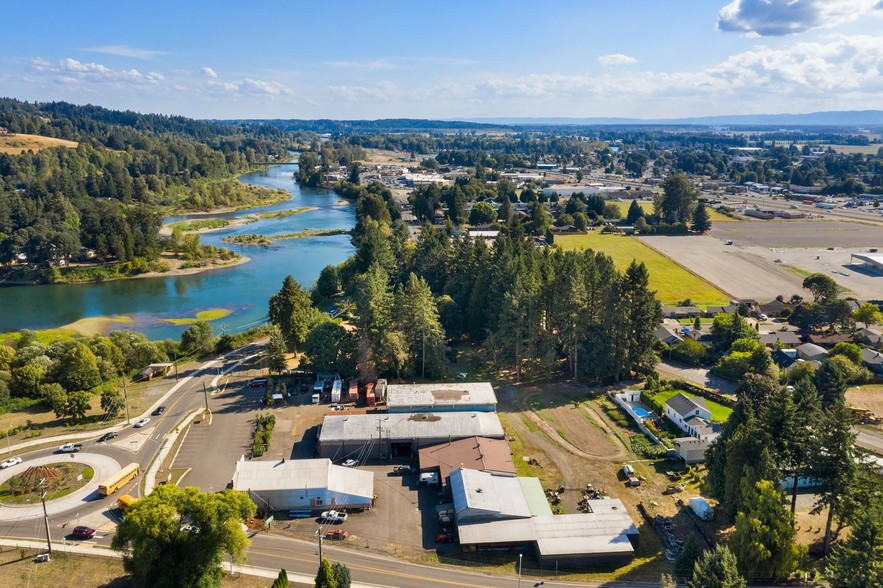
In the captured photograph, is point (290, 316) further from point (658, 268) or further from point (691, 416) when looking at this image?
point (658, 268)

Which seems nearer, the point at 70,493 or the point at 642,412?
the point at 70,493

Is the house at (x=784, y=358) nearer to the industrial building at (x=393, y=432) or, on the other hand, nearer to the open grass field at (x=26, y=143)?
the industrial building at (x=393, y=432)

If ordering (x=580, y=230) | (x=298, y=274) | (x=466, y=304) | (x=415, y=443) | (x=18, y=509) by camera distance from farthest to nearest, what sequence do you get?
(x=580, y=230) < (x=298, y=274) < (x=466, y=304) < (x=415, y=443) < (x=18, y=509)

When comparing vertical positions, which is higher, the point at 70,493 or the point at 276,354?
the point at 276,354

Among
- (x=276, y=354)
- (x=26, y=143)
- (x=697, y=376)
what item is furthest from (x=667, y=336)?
(x=26, y=143)

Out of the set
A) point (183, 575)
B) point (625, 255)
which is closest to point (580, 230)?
point (625, 255)

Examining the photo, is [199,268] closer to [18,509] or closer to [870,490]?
[18,509]

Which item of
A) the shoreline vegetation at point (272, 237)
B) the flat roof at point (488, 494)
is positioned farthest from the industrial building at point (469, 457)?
the shoreline vegetation at point (272, 237)
